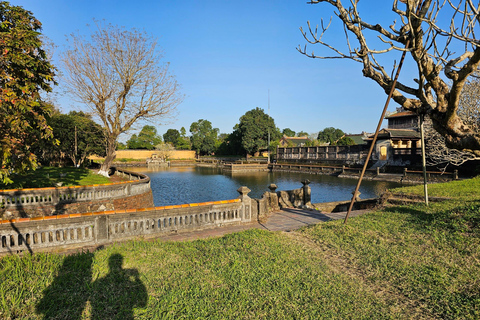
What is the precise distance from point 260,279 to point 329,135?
319ft

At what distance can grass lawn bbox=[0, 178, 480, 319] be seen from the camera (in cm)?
335

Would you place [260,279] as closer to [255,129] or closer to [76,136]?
[76,136]

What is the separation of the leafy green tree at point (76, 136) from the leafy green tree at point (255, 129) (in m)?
38.2

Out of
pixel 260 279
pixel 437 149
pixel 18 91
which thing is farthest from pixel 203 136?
pixel 260 279

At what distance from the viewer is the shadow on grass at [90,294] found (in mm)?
3264

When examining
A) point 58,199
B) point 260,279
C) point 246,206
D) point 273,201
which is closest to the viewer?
point 260,279

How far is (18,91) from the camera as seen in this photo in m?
5.51

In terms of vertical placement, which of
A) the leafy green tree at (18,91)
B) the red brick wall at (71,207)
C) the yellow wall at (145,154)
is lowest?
the red brick wall at (71,207)

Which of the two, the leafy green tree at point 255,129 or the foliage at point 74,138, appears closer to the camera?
the foliage at point 74,138

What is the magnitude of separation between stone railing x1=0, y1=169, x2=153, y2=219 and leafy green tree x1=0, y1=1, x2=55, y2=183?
11.8 feet

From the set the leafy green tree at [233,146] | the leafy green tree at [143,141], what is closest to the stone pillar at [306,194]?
the leafy green tree at [233,146]

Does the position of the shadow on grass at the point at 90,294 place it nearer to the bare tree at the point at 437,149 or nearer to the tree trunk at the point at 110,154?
the tree trunk at the point at 110,154

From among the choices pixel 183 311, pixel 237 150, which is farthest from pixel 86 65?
pixel 237 150

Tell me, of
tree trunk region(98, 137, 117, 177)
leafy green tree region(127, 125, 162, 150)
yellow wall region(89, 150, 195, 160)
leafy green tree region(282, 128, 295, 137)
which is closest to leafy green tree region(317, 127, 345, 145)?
leafy green tree region(282, 128, 295, 137)
